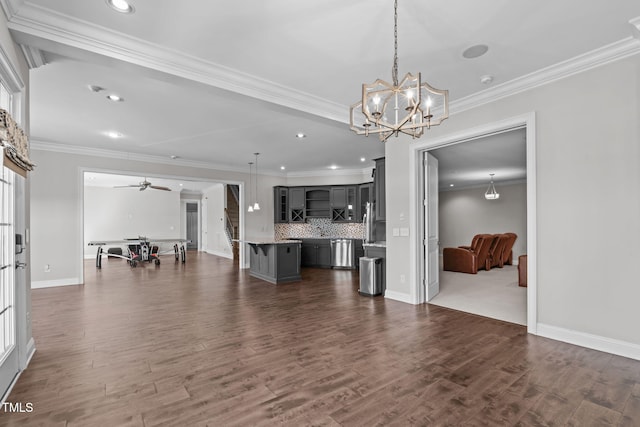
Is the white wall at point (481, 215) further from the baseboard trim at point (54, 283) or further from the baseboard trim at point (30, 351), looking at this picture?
the baseboard trim at point (54, 283)

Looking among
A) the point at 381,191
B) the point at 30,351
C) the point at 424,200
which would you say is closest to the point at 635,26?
the point at 424,200

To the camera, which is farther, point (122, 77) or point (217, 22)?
point (122, 77)

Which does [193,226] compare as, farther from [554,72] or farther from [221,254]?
[554,72]

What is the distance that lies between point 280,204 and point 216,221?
4.45 m

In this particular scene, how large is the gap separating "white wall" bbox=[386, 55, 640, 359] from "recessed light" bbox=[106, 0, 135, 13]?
12.9ft

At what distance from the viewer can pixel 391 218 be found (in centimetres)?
504

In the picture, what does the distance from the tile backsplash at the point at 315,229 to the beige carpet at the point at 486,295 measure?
3018 mm

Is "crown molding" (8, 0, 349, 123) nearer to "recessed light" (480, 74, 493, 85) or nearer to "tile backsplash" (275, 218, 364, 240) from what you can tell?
"recessed light" (480, 74, 493, 85)

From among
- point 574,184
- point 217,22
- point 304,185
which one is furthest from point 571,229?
point 304,185

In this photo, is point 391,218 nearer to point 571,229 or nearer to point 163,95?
point 571,229

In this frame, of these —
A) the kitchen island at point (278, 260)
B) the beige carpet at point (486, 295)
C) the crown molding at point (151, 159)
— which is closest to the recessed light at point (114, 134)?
the crown molding at point (151, 159)

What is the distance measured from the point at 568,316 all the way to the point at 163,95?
5.25 metres

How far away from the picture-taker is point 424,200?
4.85 m

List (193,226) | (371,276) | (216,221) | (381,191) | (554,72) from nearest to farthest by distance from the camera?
1. (554,72)
2. (371,276)
3. (381,191)
4. (216,221)
5. (193,226)
